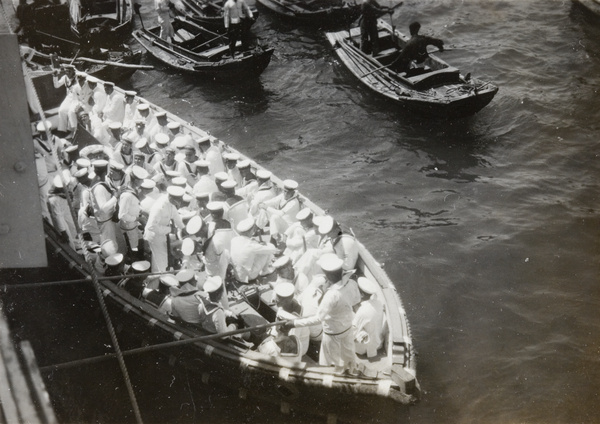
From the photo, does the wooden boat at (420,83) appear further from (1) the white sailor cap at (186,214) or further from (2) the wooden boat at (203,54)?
(1) the white sailor cap at (186,214)

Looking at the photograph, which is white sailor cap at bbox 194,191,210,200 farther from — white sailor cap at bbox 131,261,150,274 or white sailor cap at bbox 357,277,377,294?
white sailor cap at bbox 357,277,377,294

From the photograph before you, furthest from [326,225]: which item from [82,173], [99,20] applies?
[99,20]

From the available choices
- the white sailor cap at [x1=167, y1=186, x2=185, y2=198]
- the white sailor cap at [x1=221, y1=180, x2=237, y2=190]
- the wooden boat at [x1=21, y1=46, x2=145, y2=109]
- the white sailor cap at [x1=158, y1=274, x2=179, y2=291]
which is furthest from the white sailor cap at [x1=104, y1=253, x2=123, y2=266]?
the wooden boat at [x1=21, y1=46, x2=145, y2=109]

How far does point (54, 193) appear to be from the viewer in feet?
27.2

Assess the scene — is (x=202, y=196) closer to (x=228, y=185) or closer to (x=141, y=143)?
(x=228, y=185)

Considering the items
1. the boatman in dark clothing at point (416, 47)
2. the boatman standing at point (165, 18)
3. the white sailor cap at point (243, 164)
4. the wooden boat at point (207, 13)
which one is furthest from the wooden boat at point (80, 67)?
the boatman in dark clothing at point (416, 47)

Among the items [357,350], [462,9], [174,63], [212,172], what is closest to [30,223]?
[357,350]

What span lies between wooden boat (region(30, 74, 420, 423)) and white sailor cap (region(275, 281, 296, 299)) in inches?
17.3

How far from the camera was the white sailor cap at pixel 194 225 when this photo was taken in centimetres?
734

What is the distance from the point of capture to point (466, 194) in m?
11.2

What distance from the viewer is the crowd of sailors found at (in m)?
6.04

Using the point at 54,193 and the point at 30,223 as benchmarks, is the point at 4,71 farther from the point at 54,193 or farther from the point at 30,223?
the point at 54,193

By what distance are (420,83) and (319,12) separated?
6.94 metres

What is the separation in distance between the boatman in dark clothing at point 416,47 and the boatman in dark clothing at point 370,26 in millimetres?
1193
